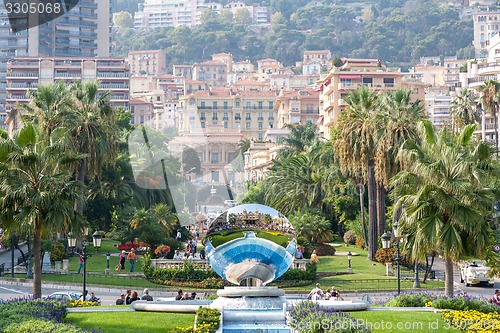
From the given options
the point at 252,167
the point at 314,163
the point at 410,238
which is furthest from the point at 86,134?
the point at 252,167

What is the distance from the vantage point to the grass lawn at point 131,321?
28.5 meters

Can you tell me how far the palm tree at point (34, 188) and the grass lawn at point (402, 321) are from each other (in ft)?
Result: 37.0

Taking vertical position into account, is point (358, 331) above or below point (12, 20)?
below

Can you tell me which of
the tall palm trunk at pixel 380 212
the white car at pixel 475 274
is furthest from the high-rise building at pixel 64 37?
the white car at pixel 475 274

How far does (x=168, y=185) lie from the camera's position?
281 feet

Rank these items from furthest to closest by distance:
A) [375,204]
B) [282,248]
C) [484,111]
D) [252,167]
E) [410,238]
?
[252,167], [484,111], [375,204], [410,238], [282,248]

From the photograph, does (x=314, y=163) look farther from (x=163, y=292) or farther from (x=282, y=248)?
(x=282, y=248)

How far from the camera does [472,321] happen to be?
2859 centimetres

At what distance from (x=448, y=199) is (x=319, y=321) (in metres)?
9.47

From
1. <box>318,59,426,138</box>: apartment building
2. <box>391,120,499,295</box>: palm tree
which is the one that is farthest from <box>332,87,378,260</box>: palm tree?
<box>318,59,426,138</box>: apartment building

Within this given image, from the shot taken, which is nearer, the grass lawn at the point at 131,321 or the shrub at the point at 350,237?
the grass lawn at the point at 131,321

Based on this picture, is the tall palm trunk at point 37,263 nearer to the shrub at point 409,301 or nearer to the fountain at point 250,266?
the fountain at point 250,266

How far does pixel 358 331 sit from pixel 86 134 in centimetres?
3779

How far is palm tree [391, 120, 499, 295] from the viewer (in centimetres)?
3400
